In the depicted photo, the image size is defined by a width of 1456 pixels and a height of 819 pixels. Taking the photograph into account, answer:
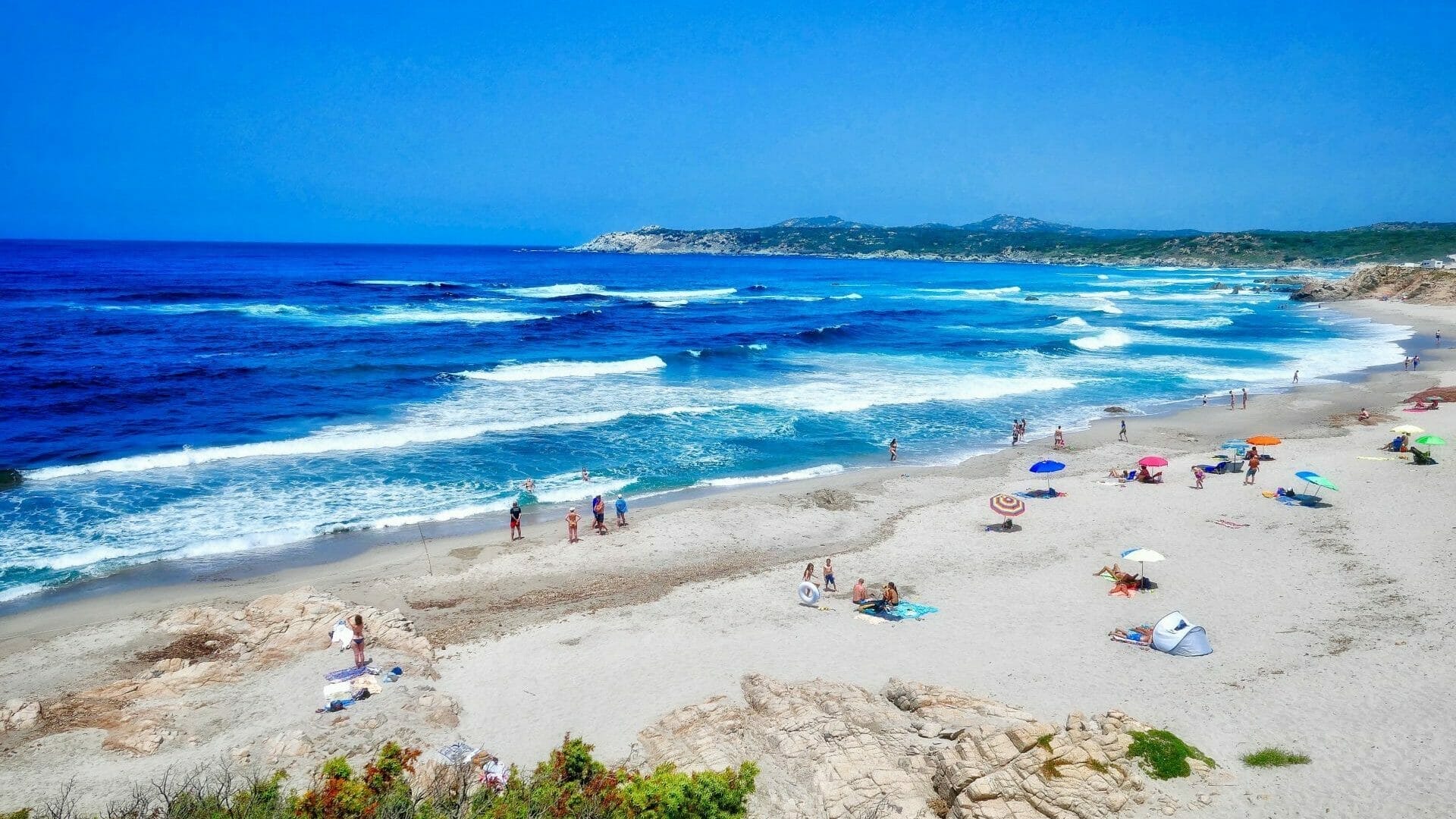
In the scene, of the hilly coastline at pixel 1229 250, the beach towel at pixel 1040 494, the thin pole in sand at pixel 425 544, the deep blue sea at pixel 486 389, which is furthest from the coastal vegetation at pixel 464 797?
the hilly coastline at pixel 1229 250

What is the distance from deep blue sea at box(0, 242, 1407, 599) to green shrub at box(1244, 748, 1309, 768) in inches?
603

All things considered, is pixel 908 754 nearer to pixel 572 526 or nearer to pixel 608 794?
pixel 608 794

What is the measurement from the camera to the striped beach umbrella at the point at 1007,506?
19359 mm

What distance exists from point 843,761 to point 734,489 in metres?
13.9

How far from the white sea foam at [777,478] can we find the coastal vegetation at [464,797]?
1447cm

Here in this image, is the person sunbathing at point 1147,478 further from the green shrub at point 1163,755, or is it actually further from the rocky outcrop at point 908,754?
the green shrub at point 1163,755

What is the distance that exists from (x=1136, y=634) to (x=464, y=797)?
1111 centimetres

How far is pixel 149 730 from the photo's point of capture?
10.9 m

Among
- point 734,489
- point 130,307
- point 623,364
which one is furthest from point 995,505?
point 130,307

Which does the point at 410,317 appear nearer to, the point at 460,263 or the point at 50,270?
the point at 50,270

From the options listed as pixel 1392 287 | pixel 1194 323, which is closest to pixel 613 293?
pixel 1194 323

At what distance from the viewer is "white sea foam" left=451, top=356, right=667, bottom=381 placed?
125ft

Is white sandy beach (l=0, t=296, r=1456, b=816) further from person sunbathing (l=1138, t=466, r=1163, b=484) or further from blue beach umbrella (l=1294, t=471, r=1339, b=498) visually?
blue beach umbrella (l=1294, t=471, r=1339, b=498)

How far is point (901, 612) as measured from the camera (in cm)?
1480
